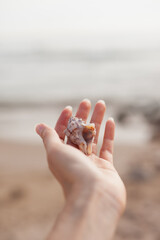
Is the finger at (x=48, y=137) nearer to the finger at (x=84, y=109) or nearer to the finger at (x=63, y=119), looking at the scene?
the finger at (x=63, y=119)

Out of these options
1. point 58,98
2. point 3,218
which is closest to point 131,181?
point 3,218

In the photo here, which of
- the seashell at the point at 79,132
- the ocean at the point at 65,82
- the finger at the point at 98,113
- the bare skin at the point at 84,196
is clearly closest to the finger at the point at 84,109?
the finger at the point at 98,113

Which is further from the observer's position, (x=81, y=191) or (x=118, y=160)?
(x=118, y=160)

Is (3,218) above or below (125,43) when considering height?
below

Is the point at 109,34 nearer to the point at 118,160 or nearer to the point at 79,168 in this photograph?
the point at 118,160

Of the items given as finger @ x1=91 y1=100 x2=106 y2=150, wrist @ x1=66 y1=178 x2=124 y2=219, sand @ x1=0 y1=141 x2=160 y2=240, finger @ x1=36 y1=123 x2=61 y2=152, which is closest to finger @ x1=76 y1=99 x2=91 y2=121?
finger @ x1=91 y1=100 x2=106 y2=150

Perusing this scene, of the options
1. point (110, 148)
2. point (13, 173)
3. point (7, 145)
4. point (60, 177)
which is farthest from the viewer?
point (7, 145)
